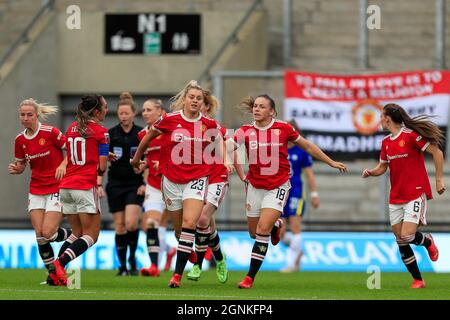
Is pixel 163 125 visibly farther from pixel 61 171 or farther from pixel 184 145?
pixel 61 171

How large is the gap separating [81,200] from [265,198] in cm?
199

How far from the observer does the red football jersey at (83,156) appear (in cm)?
1462

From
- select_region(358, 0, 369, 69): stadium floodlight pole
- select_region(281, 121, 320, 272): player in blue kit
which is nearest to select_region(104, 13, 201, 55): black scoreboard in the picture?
select_region(358, 0, 369, 69): stadium floodlight pole

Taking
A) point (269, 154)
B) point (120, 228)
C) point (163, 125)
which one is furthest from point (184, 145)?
point (120, 228)

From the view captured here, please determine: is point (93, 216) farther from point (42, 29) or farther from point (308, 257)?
point (42, 29)

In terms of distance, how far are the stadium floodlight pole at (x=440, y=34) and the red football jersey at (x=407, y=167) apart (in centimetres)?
1021

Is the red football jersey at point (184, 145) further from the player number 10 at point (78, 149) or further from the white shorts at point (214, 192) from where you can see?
the player number 10 at point (78, 149)

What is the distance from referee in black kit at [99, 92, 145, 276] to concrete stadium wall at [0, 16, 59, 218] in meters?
7.63

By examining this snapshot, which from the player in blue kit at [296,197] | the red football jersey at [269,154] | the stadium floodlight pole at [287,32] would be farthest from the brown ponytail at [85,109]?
the stadium floodlight pole at [287,32]

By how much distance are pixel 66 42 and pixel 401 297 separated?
14.6m

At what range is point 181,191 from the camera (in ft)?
47.4

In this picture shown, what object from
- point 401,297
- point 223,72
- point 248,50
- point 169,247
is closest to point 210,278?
point 169,247

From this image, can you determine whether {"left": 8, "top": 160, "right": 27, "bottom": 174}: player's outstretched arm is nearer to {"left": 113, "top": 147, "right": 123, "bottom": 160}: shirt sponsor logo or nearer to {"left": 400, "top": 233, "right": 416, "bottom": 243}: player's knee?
{"left": 113, "top": 147, "right": 123, "bottom": 160}: shirt sponsor logo
